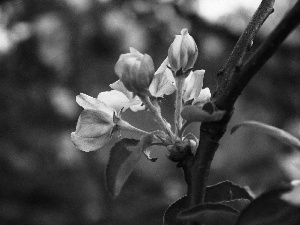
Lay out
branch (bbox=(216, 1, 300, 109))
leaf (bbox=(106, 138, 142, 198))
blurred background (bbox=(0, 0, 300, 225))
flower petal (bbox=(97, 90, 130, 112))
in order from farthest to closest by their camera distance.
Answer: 1. blurred background (bbox=(0, 0, 300, 225))
2. flower petal (bbox=(97, 90, 130, 112))
3. leaf (bbox=(106, 138, 142, 198))
4. branch (bbox=(216, 1, 300, 109))

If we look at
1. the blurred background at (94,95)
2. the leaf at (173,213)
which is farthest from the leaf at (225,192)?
the blurred background at (94,95)

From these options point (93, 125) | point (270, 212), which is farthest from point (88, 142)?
point (270, 212)

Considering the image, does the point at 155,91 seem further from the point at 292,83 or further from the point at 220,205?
the point at 292,83

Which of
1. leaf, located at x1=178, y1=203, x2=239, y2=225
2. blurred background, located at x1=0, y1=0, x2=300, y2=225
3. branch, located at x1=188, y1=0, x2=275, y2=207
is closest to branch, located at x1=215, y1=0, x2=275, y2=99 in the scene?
branch, located at x1=188, y1=0, x2=275, y2=207

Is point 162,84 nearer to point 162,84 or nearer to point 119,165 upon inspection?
point 162,84

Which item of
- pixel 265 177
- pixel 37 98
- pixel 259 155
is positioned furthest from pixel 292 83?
pixel 37 98

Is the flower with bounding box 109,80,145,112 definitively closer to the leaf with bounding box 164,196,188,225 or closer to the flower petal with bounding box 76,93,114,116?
the flower petal with bounding box 76,93,114,116
